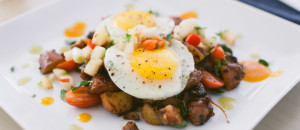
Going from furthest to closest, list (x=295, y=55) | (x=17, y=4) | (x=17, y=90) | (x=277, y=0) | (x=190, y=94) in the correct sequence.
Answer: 1. (x=17, y=4)
2. (x=277, y=0)
3. (x=295, y=55)
4. (x=17, y=90)
5. (x=190, y=94)

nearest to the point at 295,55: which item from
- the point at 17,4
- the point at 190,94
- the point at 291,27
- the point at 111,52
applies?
the point at 291,27

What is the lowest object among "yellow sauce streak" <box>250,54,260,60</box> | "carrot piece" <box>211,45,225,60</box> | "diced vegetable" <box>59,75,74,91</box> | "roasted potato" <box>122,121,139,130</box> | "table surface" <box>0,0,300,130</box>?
"table surface" <box>0,0,300,130</box>

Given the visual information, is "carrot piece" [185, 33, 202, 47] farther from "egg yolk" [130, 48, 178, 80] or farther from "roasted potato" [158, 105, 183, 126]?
"roasted potato" [158, 105, 183, 126]

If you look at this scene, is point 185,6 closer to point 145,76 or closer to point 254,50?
point 254,50

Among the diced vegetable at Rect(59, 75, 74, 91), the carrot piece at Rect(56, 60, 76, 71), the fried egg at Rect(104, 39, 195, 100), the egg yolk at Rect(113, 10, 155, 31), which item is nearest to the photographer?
the fried egg at Rect(104, 39, 195, 100)

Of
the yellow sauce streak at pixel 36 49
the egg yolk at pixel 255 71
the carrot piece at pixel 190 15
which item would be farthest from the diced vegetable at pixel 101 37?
the egg yolk at pixel 255 71

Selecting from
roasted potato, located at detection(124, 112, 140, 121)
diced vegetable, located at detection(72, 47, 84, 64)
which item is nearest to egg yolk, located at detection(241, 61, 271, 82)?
roasted potato, located at detection(124, 112, 140, 121)

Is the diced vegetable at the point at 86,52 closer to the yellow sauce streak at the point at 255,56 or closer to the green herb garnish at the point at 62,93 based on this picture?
the green herb garnish at the point at 62,93
